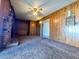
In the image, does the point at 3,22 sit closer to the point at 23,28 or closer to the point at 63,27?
the point at 63,27

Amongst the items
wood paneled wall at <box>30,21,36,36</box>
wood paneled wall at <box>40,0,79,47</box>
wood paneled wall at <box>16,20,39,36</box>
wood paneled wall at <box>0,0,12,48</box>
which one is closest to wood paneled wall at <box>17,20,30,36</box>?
wood paneled wall at <box>16,20,39,36</box>

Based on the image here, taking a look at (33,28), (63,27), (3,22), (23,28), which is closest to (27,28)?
(23,28)

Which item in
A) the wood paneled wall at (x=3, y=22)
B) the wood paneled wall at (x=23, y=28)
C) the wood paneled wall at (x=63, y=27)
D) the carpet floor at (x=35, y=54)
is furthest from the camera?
the wood paneled wall at (x=23, y=28)

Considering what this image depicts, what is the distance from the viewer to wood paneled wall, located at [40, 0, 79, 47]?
15.8 ft

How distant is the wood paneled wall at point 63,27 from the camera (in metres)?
4.82

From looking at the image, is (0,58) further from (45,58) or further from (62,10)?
(62,10)

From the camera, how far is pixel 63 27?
6.00 m

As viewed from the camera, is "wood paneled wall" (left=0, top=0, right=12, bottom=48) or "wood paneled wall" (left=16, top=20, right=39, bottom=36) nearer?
"wood paneled wall" (left=0, top=0, right=12, bottom=48)

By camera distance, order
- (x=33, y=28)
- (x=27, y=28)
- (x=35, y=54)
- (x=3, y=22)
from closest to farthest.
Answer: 1. (x=35, y=54)
2. (x=3, y=22)
3. (x=33, y=28)
4. (x=27, y=28)

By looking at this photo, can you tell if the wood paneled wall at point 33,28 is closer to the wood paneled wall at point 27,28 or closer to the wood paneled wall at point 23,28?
the wood paneled wall at point 27,28

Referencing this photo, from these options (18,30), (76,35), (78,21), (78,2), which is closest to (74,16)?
(78,21)

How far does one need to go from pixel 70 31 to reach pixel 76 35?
57 cm

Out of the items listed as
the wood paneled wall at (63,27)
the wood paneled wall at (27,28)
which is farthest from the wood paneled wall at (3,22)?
the wood paneled wall at (27,28)

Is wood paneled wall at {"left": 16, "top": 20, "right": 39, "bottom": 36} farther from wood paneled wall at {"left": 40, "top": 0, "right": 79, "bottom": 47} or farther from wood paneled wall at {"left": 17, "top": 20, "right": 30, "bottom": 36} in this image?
wood paneled wall at {"left": 40, "top": 0, "right": 79, "bottom": 47}
